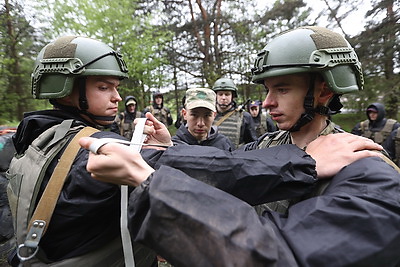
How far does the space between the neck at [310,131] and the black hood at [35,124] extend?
5.43 ft

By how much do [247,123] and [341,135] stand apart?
490cm

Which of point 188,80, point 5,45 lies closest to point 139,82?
point 188,80

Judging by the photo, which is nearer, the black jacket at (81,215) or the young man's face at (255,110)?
the black jacket at (81,215)

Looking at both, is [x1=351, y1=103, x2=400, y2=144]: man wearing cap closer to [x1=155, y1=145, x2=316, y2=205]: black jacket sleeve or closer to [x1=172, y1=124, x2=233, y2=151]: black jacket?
[x1=172, y1=124, x2=233, y2=151]: black jacket

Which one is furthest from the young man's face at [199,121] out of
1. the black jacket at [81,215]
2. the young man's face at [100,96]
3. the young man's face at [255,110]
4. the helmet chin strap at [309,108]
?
the young man's face at [255,110]

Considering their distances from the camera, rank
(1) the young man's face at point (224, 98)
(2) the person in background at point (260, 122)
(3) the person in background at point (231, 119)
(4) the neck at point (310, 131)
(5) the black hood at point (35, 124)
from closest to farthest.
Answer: (5) the black hood at point (35, 124) < (4) the neck at point (310, 131) < (3) the person in background at point (231, 119) < (1) the young man's face at point (224, 98) < (2) the person in background at point (260, 122)

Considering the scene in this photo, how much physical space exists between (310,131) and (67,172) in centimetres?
172

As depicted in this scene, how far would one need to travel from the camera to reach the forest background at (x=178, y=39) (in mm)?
7453

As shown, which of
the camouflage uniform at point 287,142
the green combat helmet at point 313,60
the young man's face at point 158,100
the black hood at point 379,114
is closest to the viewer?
the camouflage uniform at point 287,142

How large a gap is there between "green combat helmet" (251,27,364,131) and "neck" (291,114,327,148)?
75 mm

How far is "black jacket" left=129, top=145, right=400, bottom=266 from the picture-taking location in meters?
0.91

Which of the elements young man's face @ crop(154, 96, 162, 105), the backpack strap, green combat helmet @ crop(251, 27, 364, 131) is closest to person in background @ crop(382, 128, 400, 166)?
green combat helmet @ crop(251, 27, 364, 131)

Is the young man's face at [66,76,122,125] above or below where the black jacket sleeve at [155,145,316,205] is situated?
above

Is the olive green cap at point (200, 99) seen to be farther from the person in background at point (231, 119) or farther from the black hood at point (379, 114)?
the black hood at point (379, 114)
